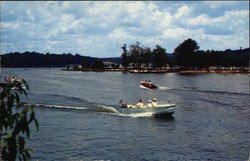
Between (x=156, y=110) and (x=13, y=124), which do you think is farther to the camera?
(x=156, y=110)

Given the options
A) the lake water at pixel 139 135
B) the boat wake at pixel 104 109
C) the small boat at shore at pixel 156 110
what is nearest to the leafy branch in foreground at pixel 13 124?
the lake water at pixel 139 135

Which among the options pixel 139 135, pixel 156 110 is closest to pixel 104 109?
pixel 156 110

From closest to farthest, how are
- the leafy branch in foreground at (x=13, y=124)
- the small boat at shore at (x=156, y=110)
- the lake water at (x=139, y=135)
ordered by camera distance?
1. the leafy branch in foreground at (x=13, y=124)
2. the lake water at (x=139, y=135)
3. the small boat at shore at (x=156, y=110)

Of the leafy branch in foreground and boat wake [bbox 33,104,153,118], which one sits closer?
the leafy branch in foreground

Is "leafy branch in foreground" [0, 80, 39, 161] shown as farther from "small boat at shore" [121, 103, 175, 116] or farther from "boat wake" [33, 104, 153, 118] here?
"boat wake" [33, 104, 153, 118]

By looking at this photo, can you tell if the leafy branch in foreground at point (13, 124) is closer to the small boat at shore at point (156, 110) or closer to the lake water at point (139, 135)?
the lake water at point (139, 135)

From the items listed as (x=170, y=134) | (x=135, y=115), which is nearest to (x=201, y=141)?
(x=170, y=134)

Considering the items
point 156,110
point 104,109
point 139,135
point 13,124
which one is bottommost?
point 139,135

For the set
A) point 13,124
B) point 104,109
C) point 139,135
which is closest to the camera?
point 13,124

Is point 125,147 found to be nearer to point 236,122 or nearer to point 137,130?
point 137,130

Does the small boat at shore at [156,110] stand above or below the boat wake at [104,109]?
above

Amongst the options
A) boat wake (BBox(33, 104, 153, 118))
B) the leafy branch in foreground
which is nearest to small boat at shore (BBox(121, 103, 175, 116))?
boat wake (BBox(33, 104, 153, 118))

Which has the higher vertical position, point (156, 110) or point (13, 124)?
point (13, 124)

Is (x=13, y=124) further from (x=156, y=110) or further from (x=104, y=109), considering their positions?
(x=104, y=109)
